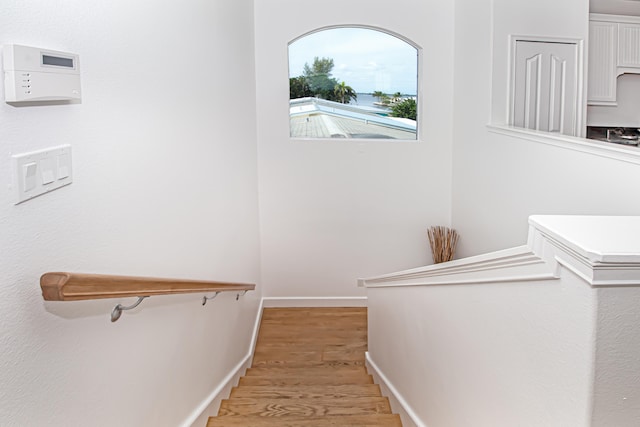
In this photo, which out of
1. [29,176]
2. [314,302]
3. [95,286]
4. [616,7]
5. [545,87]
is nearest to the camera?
[29,176]

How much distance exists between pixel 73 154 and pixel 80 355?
0.52 metres

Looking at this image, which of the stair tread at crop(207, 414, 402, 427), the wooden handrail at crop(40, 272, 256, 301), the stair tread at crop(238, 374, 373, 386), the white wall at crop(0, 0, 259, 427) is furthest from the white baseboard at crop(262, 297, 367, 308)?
the wooden handrail at crop(40, 272, 256, 301)

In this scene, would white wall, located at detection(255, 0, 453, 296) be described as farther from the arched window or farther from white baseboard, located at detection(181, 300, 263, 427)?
white baseboard, located at detection(181, 300, 263, 427)

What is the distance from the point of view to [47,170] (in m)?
1.28

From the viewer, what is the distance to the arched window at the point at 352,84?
17.4 ft

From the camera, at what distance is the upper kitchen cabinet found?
5203 millimetres

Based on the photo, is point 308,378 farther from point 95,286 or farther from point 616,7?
point 616,7

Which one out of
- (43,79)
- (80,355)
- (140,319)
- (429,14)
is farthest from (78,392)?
(429,14)

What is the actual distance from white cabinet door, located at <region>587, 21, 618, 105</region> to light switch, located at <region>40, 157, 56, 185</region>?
202 inches

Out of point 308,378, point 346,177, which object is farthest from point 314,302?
point 308,378

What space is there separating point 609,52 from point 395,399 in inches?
156

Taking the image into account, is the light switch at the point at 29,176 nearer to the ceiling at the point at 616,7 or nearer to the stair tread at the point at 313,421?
the stair tread at the point at 313,421

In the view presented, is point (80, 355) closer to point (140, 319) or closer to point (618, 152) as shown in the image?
point (140, 319)

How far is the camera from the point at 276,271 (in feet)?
18.4
